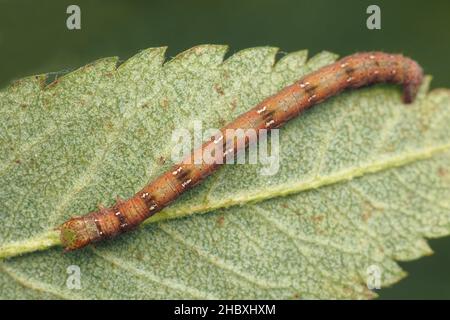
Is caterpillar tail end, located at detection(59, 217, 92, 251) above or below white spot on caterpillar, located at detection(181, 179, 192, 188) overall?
below

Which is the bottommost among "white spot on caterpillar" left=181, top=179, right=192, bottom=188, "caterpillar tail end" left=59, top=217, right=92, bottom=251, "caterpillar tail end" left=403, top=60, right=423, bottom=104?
"caterpillar tail end" left=59, top=217, right=92, bottom=251

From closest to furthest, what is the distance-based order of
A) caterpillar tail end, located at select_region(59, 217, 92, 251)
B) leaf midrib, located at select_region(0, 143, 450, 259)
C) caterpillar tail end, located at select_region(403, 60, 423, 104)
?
caterpillar tail end, located at select_region(59, 217, 92, 251), leaf midrib, located at select_region(0, 143, 450, 259), caterpillar tail end, located at select_region(403, 60, 423, 104)

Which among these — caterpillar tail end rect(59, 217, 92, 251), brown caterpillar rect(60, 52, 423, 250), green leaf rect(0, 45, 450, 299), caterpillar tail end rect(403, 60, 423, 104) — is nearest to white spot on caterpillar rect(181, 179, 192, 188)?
brown caterpillar rect(60, 52, 423, 250)

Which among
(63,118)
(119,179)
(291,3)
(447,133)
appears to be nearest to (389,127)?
(447,133)

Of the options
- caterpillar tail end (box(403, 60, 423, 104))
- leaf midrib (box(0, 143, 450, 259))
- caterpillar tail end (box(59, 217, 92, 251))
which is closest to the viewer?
caterpillar tail end (box(59, 217, 92, 251))

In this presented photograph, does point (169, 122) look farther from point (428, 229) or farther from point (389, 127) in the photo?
point (428, 229)

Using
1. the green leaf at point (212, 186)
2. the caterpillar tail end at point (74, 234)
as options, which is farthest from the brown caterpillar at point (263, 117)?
the green leaf at point (212, 186)

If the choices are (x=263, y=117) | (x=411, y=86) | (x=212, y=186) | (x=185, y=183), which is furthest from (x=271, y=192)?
(x=411, y=86)

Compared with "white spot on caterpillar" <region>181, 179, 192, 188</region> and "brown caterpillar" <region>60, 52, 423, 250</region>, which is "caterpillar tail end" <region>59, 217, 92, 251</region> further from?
"white spot on caterpillar" <region>181, 179, 192, 188</region>
